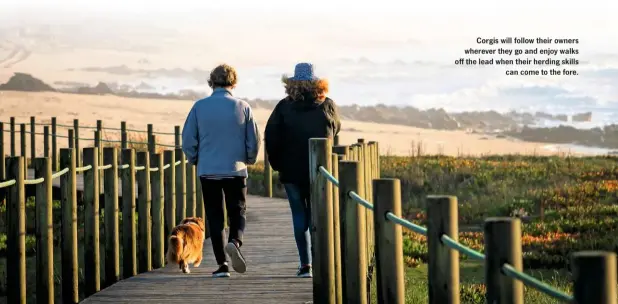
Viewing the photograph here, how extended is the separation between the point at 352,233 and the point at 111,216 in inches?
181

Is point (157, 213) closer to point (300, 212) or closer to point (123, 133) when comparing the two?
point (300, 212)

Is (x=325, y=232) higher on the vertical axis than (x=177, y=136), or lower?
lower

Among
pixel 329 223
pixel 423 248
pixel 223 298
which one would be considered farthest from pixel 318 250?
pixel 423 248

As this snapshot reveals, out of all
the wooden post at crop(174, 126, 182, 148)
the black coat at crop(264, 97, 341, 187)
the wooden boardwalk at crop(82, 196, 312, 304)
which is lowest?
the wooden boardwalk at crop(82, 196, 312, 304)

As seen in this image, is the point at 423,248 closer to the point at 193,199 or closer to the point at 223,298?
the point at 193,199

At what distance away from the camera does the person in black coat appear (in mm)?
10008

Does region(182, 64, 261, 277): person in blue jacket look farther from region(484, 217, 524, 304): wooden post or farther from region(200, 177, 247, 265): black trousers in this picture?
region(484, 217, 524, 304): wooden post

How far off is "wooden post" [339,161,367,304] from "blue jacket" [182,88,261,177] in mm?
2477

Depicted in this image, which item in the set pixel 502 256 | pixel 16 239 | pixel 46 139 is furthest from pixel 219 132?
pixel 46 139

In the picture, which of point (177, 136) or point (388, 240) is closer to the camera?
point (388, 240)

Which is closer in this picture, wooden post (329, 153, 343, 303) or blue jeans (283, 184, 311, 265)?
wooden post (329, 153, 343, 303)

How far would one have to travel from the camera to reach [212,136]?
10195 mm

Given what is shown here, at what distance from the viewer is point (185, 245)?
11242 mm

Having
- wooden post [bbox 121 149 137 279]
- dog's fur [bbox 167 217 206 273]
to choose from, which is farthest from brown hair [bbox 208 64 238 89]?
wooden post [bbox 121 149 137 279]
